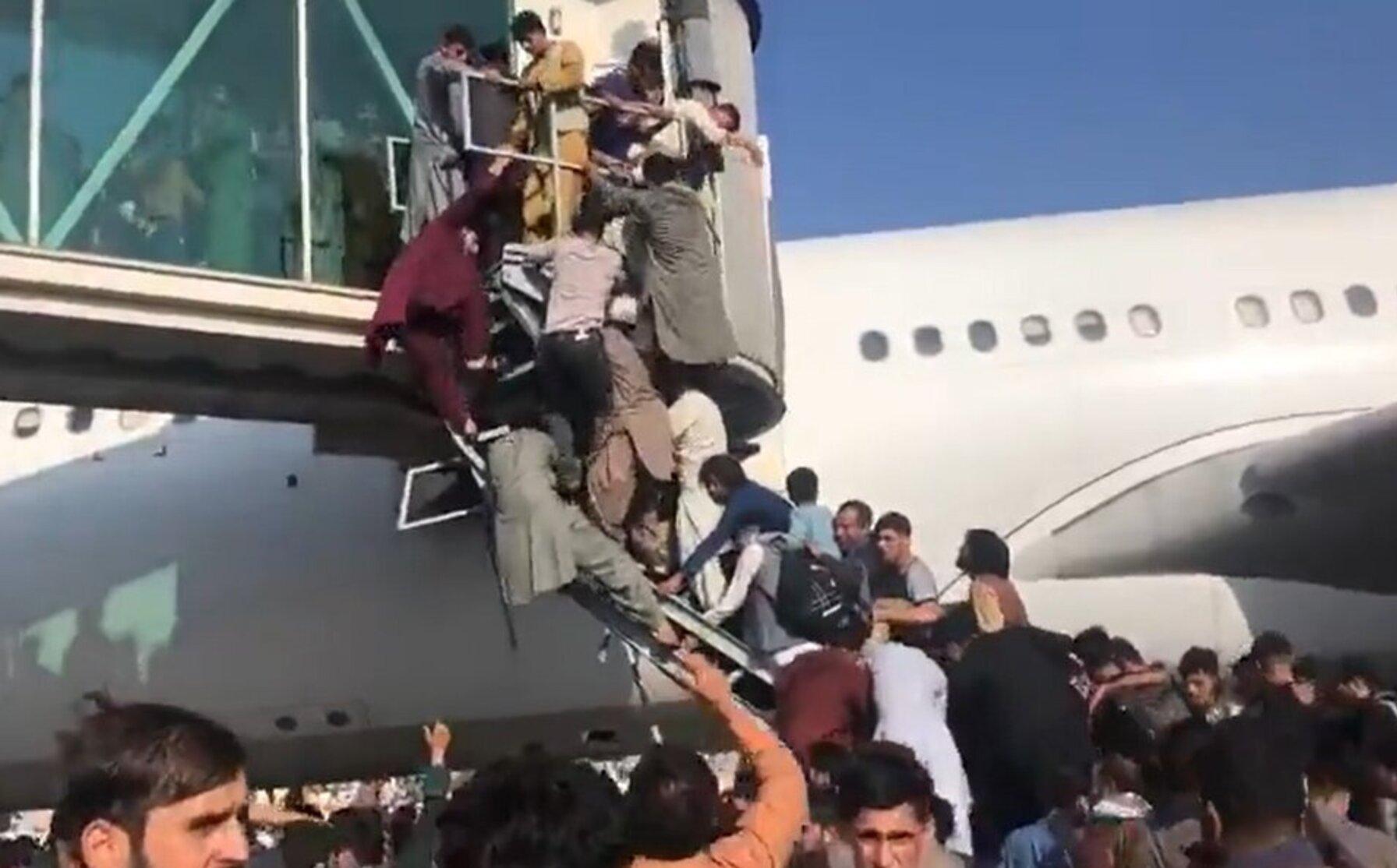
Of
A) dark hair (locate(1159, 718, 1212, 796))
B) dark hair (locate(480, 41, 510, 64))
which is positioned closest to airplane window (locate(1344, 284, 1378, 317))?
dark hair (locate(480, 41, 510, 64))

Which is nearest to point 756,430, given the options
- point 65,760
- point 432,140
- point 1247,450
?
point 432,140

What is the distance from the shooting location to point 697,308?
727cm

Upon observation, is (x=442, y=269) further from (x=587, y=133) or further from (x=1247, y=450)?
(x=1247, y=450)

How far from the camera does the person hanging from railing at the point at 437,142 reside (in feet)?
24.2

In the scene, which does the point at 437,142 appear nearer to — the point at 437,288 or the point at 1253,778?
the point at 437,288

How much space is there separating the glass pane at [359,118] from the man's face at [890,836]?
4706 mm

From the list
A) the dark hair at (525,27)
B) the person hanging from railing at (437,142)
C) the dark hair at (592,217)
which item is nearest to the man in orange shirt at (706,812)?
the dark hair at (592,217)

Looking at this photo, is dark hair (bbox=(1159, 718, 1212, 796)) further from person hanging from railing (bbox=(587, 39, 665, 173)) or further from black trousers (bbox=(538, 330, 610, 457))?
person hanging from railing (bbox=(587, 39, 665, 173))

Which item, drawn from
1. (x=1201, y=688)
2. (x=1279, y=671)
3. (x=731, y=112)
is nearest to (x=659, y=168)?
(x=731, y=112)

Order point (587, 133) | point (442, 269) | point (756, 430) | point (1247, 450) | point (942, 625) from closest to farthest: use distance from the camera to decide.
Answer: point (942, 625)
point (442, 269)
point (587, 133)
point (756, 430)
point (1247, 450)

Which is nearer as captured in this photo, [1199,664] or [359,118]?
[1199,664]

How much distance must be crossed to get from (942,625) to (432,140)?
2.80 metres

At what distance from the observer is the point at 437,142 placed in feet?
24.4

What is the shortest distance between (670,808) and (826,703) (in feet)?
8.16
